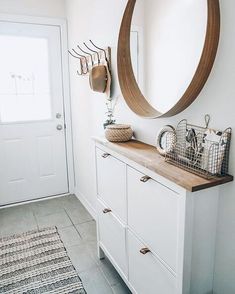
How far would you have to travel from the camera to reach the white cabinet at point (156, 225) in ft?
3.61

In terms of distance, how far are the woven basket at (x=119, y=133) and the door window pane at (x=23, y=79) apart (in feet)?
5.35

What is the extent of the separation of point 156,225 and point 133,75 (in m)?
0.95

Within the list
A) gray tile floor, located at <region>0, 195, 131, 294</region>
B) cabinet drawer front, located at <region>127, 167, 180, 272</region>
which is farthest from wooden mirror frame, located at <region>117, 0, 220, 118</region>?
gray tile floor, located at <region>0, 195, 131, 294</region>

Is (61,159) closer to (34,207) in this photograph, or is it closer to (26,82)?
(34,207)

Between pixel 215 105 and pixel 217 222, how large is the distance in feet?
1.70

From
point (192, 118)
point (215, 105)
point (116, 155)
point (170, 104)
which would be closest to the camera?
point (215, 105)

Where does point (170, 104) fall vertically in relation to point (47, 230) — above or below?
above

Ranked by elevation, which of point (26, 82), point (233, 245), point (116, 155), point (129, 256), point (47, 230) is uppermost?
point (26, 82)

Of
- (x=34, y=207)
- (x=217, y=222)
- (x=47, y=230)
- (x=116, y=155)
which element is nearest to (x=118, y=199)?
(x=116, y=155)

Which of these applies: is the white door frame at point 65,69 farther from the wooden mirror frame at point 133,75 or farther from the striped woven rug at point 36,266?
the wooden mirror frame at point 133,75

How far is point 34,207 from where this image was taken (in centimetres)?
310

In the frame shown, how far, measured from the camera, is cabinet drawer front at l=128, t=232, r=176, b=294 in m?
1.26

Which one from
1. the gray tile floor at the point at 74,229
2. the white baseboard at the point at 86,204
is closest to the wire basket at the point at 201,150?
the gray tile floor at the point at 74,229

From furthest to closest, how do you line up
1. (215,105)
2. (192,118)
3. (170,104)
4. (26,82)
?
(26,82) < (170,104) < (192,118) < (215,105)
